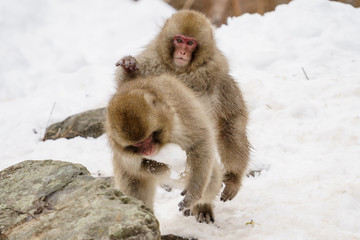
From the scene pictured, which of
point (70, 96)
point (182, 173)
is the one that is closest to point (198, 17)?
point (182, 173)

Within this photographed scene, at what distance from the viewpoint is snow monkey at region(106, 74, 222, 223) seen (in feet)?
9.00

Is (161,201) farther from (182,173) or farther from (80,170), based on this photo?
(80,170)

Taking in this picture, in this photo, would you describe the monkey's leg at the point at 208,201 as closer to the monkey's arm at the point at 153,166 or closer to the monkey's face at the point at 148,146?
the monkey's arm at the point at 153,166

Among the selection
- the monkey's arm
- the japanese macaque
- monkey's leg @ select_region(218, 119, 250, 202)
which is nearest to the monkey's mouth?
the japanese macaque

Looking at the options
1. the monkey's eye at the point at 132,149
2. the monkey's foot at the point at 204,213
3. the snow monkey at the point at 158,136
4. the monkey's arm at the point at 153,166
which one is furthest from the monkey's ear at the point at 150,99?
the monkey's foot at the point at 204,213

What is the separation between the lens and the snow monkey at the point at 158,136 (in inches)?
108

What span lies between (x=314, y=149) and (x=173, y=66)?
5.97 feet

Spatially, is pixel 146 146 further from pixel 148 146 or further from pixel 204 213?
pixel 204 213

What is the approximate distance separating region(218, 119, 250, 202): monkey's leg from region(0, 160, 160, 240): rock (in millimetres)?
1577

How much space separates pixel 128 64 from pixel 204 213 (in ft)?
4.73

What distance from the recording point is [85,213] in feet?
7.55

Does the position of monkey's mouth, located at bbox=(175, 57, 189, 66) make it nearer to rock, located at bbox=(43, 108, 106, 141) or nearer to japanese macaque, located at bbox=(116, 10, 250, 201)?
japanese macaque, located at bbox=(116, 10, 250, 201)

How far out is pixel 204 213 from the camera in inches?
151

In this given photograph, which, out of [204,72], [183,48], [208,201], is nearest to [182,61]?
[183,48]
